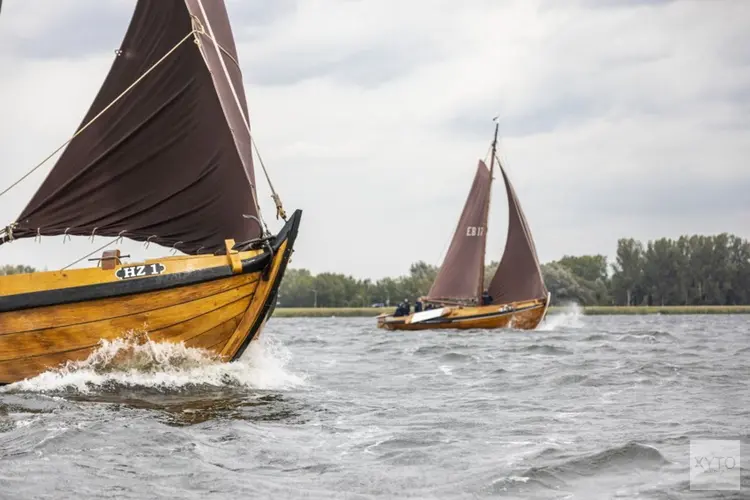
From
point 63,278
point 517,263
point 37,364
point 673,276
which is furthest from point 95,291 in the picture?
point 673,276

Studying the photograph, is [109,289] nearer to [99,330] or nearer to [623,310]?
[99,330]

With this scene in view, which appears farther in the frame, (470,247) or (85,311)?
(470,247)

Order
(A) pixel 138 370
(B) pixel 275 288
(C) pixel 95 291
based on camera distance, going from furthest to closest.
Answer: (B) pixel 275 288 < (A) pixel 138 370 < (C) pixel 95 291

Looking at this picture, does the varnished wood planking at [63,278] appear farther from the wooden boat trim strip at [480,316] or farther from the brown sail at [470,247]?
the brown sail at [470,247]

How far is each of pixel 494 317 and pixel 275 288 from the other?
3551cm

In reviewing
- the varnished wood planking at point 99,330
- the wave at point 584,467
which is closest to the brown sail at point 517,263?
the varnished wood planking at point 99,330

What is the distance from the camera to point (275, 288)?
1577cm

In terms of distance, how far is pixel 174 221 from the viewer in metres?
16.5

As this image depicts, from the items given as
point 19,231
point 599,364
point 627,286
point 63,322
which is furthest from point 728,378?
point 627,286

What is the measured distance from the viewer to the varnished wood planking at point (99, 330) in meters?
14.7

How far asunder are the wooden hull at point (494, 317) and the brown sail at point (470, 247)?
7.05 feet

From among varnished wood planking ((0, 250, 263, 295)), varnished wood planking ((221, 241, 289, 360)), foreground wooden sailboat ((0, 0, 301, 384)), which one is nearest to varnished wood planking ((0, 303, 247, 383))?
varnished wood planking ((221, 241, 289, 360))

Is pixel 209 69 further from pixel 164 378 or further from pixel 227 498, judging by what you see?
pixel 227 498

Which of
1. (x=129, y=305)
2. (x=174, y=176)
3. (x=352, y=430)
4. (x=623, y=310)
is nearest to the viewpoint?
(x=352, y=430)
